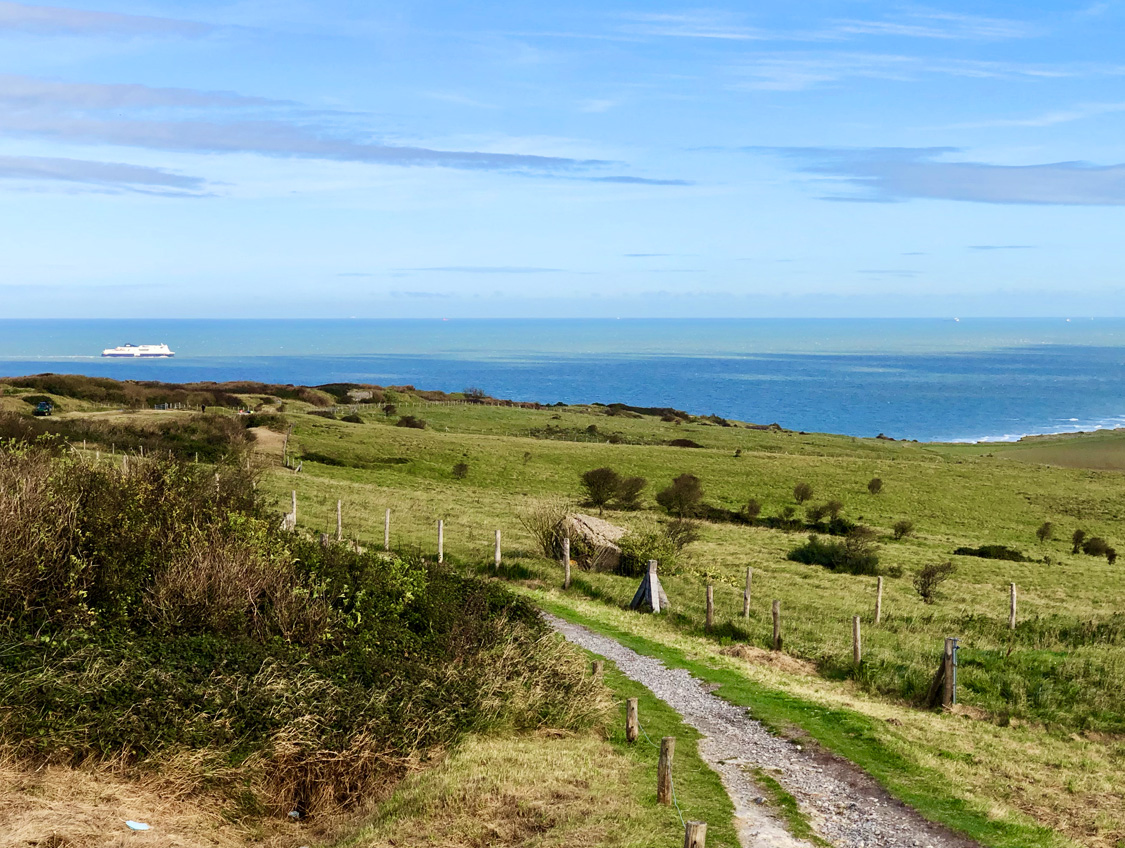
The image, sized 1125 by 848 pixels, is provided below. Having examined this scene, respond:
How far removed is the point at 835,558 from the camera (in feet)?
137

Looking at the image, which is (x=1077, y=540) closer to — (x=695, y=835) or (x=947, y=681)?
(x=947, y=681)

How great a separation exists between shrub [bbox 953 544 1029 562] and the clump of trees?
56.4 ft

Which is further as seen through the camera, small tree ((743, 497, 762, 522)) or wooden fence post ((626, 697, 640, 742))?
small tree ((743, 497, 762, 522))

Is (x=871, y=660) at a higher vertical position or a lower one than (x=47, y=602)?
lower

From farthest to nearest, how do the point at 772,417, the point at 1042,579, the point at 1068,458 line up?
the point at 772,417, the point at 1068,458, the point at 1042,579

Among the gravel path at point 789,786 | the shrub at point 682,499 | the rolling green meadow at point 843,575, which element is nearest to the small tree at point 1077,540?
the rolling green meadow at point 843,575

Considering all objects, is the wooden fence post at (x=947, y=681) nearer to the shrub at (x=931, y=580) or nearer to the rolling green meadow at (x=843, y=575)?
the rolling green meadow at (x=843, y=575)

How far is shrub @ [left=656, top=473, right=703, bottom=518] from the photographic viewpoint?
5359 cm

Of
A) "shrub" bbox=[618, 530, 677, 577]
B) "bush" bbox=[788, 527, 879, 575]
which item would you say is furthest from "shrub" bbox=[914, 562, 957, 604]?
"shrub" bbox=[618, 530, 677, 577]

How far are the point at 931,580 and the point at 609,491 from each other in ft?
69.1

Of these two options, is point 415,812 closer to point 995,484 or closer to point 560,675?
point 560,675

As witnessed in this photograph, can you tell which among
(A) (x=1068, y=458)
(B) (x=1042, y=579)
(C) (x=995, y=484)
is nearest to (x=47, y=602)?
(B) (x=1042, y=579)

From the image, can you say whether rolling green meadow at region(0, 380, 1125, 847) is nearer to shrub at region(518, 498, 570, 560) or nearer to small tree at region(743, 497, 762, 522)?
shrub at region(518, 498, 570, 560)

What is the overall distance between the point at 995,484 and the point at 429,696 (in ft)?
209
